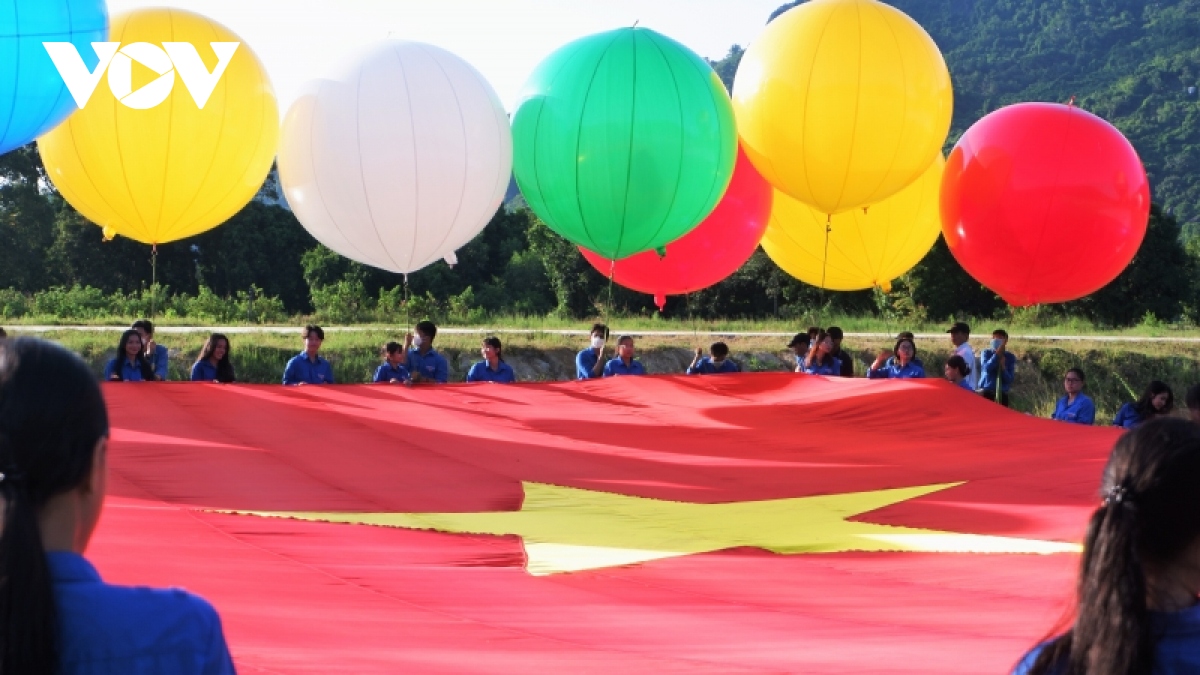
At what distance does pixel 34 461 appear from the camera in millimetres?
1325

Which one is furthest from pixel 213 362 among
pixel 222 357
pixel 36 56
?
pixel 36 56

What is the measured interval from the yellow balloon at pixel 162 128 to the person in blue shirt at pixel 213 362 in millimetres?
1092

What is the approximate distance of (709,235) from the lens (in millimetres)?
9195

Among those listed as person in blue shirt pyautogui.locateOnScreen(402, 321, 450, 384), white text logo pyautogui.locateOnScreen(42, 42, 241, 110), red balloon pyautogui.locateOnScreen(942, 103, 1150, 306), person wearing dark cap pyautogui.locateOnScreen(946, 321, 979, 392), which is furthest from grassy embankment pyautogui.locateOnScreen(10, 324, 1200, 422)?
white text logo pyautogui.locateOnScreen(42, 42, 241, 110)

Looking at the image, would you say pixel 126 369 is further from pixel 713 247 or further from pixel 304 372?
pixel 713 247

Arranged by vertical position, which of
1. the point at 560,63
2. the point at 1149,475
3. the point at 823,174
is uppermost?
the point at 560,63

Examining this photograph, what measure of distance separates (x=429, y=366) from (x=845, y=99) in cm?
339

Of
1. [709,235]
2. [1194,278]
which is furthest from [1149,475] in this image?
[1194,278]

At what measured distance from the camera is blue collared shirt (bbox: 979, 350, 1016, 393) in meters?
10.2

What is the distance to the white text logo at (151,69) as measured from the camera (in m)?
6.91

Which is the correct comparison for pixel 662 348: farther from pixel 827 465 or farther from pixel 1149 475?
pixel 1149 475

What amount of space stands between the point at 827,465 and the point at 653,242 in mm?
2127

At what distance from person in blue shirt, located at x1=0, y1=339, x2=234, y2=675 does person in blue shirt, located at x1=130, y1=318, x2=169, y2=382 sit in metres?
7.03

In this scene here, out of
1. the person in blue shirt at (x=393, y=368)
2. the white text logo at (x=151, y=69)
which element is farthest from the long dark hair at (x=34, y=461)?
the person in blue shirt at (x=393, y=368)
